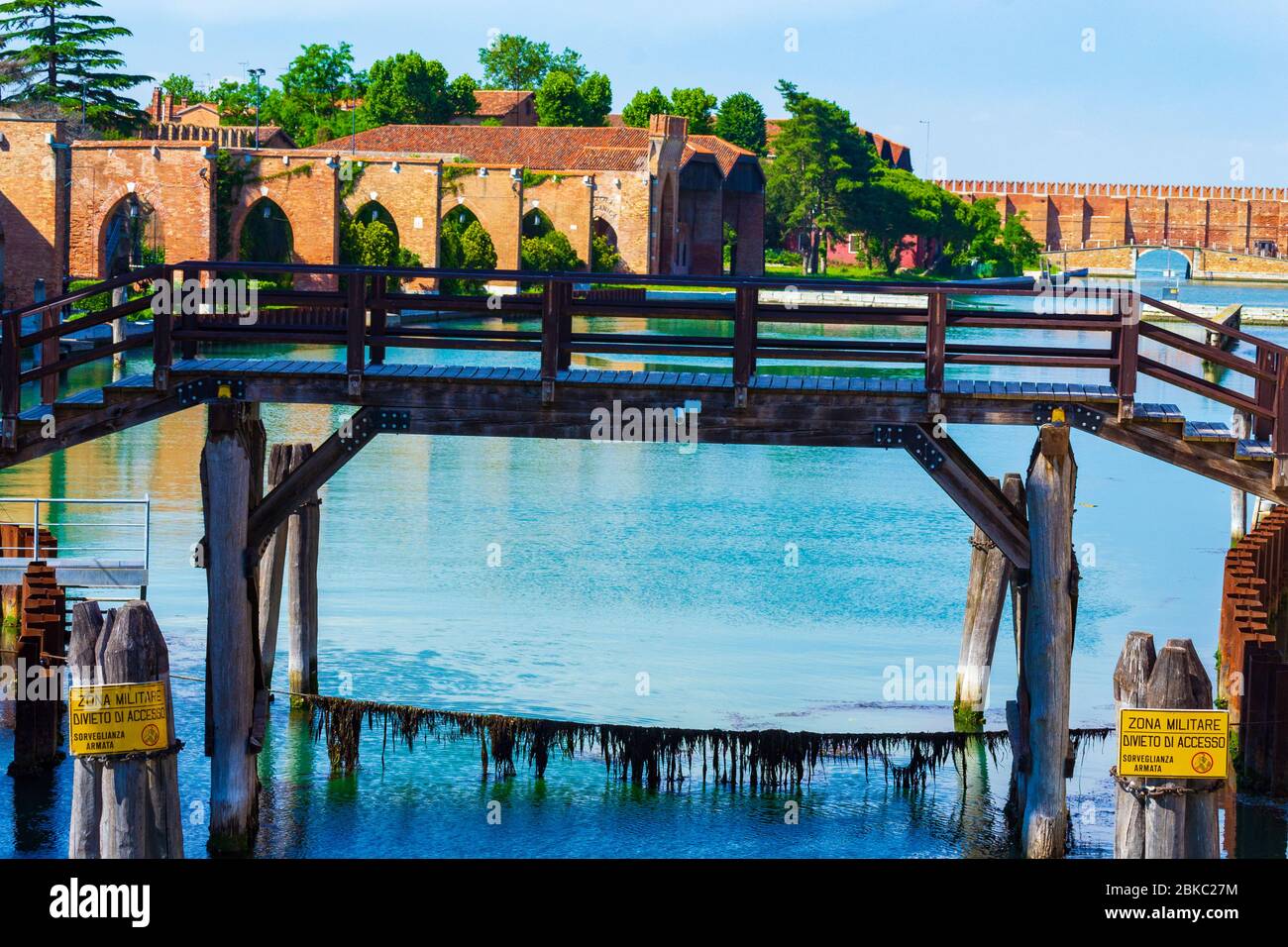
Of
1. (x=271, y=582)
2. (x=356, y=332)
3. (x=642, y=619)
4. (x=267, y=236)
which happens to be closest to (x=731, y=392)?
(x=356, y=332)

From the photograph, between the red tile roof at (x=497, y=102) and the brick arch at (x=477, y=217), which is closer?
the brick arch at (x=477, y=217)

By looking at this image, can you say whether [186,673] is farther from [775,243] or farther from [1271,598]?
[775,243]

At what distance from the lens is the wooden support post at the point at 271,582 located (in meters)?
14.4

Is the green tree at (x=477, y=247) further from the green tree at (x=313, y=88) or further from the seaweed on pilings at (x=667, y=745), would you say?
the seaweed on pilings at (x=667, y=745)

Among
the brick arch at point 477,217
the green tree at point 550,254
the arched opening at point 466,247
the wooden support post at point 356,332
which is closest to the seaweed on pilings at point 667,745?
the wooden support post at point 356,332

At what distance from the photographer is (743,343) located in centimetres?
1059

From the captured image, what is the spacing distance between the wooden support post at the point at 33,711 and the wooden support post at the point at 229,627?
6.70ft

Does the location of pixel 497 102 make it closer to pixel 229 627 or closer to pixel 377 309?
pixel 377 309

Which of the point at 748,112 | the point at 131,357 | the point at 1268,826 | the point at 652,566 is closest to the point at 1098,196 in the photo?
the point at 748,112

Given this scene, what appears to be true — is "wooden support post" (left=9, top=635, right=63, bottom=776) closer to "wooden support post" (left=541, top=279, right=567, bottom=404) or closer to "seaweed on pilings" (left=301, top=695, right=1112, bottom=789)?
"seaweed on pilings" (left=301, top=695, right=1112, bottom=789)

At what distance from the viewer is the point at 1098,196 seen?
472 ft

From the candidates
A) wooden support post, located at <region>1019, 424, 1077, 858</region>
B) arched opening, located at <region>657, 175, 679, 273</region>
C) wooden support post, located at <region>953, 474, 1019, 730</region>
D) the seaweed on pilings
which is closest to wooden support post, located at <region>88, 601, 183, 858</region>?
wooden support post, located at <region>1019, 424, 1077, 858</region>

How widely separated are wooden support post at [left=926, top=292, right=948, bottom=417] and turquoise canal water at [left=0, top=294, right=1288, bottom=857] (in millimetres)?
3369

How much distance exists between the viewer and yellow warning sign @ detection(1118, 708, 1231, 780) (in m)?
6.81
